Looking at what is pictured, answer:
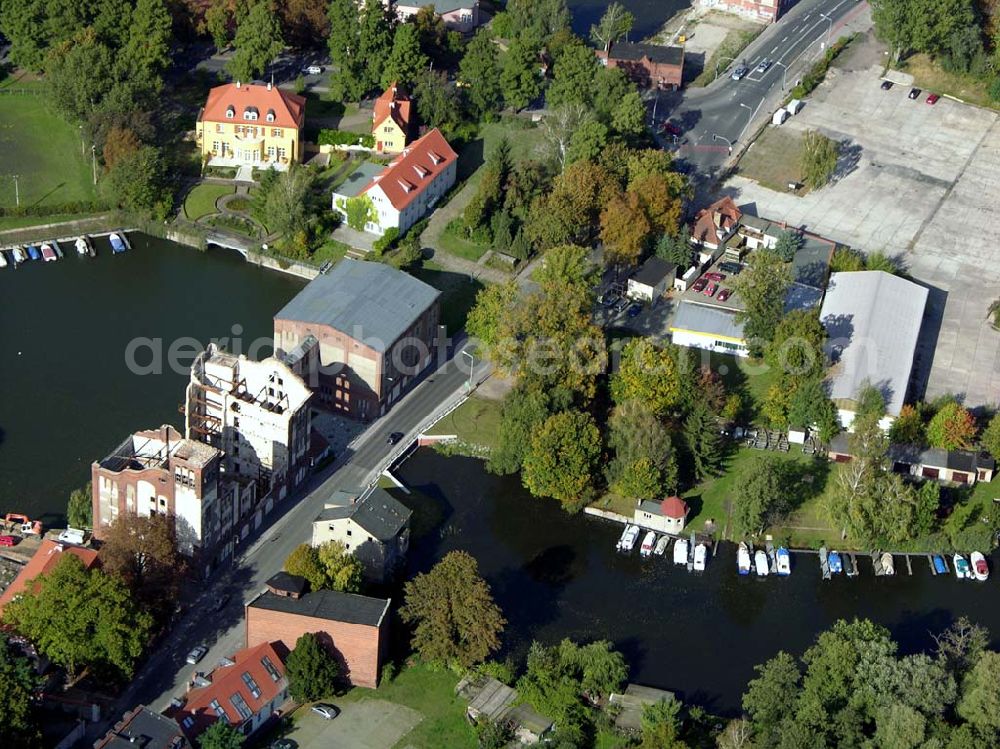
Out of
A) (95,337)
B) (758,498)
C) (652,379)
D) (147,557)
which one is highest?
(147,557)

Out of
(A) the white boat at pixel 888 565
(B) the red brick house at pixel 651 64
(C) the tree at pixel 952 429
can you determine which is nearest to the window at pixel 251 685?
(A) the white boat at pixel 888 565

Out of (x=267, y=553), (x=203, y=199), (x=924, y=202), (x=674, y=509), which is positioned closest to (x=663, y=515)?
(x=674, y=509)

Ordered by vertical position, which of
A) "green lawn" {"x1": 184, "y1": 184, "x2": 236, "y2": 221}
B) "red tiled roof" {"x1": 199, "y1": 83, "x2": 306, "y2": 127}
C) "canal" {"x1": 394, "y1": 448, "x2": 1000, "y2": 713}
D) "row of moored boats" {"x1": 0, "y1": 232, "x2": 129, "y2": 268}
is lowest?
"canal" {"x1": 394, "y1": 448, "x2": 1000, "y2": 713}

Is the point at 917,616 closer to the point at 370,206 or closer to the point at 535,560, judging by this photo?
the point at 535,560

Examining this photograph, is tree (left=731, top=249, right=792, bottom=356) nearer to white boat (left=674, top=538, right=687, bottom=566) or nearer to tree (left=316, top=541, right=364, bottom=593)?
white boat (left=674, top=538, right=687, bottom=566)

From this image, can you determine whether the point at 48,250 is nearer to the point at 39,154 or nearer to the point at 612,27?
the point at 39,154

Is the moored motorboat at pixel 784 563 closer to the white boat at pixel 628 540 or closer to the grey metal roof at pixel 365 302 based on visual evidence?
the white boat at pixel 628 540

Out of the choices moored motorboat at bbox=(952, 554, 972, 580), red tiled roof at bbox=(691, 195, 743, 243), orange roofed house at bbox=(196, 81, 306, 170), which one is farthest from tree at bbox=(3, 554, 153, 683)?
red tiled roof at bbox=(691, 195, 743, 243)
